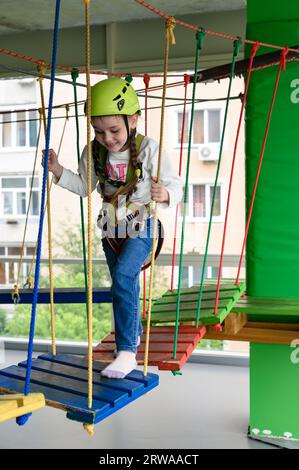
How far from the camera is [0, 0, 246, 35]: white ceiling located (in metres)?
4.54

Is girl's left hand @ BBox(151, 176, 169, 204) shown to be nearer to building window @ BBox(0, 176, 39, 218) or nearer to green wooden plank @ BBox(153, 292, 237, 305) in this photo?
green wooden plank @ BBox(153, 292, 237, 305)

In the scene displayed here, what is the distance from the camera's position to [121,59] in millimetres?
5148

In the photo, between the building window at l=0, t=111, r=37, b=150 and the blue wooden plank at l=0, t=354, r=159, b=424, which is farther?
the building window at l=0, t=111, r=37, b=150

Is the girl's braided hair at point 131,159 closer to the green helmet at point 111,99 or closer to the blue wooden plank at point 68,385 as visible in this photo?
the green helmet at point 111,99

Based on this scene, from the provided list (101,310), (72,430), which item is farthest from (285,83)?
(101,310)

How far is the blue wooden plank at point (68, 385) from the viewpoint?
71.8 inches

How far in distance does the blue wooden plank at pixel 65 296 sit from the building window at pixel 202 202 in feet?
7.77

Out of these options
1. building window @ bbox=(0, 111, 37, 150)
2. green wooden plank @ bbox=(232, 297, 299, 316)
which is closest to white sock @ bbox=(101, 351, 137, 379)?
green wooden plank @ bbox=(232, 297, 299, 316)

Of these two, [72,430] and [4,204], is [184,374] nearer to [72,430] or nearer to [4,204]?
[72,430]

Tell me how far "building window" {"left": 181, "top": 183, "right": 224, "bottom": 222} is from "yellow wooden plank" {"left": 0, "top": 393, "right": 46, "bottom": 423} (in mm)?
3671

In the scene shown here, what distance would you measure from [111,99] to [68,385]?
928 mm

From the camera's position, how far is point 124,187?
2291 millimetres

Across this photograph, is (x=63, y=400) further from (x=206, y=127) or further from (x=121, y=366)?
(x=206, y=127)

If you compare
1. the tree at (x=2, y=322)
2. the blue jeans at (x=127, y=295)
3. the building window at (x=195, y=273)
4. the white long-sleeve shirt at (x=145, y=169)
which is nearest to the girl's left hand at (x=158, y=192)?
the white long-sleeve shirt at (x=145, y=169)
